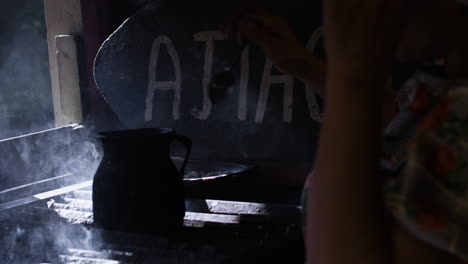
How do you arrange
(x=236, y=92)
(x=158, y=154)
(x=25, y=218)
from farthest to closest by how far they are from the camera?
(x=236, y=92), (x=25, y=218), (x=158, y=154)

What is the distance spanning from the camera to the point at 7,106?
24.5 feet

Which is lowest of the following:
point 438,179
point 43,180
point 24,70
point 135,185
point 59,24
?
point 43,180

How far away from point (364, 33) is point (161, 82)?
9.24ft

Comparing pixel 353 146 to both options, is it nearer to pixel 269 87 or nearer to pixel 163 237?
pixel 163 237

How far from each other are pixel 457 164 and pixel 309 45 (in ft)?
7.78

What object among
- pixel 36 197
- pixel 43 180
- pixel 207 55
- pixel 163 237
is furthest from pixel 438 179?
pixel 43 180

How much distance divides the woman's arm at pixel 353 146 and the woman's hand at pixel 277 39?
833 mm

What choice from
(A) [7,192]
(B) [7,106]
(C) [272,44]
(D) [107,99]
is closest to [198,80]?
(D) [107,99]

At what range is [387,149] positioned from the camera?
1.06 m

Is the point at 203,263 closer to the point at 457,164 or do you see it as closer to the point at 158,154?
the point at 158,154

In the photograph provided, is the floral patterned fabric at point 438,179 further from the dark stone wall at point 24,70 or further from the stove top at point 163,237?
the dark stone wall at point 24,70

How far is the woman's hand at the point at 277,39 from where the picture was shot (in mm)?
1830

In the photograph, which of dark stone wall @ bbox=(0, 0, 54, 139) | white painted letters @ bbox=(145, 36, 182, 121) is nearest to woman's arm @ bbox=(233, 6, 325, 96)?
white painted letters @ bbox=(145, 36, 182, 121)

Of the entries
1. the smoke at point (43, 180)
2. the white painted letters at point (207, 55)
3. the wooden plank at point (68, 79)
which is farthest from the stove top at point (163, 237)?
the wooden plank at point (68, 79)
